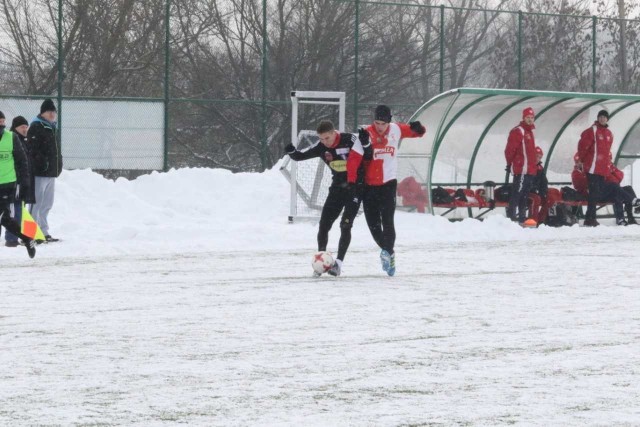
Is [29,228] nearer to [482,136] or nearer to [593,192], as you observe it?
[482,136]

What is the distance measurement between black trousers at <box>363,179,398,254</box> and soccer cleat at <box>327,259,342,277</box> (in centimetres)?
44

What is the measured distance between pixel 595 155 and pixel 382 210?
8.24 metres

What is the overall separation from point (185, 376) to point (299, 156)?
213 inches

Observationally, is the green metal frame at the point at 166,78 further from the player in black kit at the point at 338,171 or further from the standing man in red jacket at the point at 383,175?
the standing man in red jacket at the point at 383,175

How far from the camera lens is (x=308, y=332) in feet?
27.9

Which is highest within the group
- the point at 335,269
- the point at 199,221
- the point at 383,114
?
the point at 383,114

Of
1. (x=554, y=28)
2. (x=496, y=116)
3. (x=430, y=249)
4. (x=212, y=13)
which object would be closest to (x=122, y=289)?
(x=430, y=249)

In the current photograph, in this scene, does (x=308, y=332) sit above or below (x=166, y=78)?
below

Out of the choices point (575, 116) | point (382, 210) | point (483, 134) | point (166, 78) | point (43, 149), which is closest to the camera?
point (382, 210)

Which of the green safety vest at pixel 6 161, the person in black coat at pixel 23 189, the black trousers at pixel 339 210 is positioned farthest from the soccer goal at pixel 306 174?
the black trousers at pixel 339 210

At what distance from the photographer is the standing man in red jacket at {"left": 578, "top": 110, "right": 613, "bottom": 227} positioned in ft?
64.4

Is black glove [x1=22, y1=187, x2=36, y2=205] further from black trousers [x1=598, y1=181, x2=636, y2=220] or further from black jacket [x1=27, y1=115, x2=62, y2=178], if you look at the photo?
black trousers [x1=598, y1=181, x2=636, y2=220]

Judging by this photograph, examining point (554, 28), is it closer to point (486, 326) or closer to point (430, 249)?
point (430, 249)

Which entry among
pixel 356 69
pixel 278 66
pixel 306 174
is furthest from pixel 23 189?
pixel 356 69
